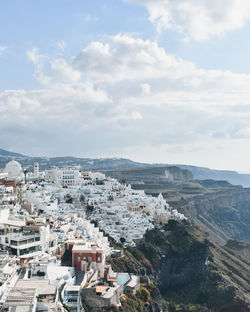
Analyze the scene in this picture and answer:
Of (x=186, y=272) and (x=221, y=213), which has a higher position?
(x=186, y=272)

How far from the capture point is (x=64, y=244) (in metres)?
40.6

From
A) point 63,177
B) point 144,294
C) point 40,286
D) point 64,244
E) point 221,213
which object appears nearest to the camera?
point 40,286

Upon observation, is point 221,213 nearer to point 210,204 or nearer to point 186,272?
point 210,204

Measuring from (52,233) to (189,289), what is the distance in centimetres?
2793

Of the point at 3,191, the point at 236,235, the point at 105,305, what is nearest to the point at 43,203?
the point at 3,191

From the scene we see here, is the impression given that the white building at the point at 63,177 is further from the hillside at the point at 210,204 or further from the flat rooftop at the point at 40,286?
the flat rooftop at the point at 40,286

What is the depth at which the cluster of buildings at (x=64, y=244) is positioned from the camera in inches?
1075

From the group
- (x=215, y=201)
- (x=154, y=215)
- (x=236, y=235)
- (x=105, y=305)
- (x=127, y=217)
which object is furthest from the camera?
(x=215, y=201)

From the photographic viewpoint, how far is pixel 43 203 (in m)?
60.0

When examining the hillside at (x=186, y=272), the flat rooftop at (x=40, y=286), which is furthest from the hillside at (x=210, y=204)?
the flat rooftop at (x=40, y=286)

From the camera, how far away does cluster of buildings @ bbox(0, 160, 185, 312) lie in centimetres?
2731

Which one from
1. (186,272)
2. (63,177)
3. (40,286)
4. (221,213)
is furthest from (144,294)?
(221,213)

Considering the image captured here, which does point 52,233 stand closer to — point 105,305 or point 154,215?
point 105,305

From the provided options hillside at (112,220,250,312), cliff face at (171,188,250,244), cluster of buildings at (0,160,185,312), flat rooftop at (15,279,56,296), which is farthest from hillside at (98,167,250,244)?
flat rooftop at (15,279,56,296)
